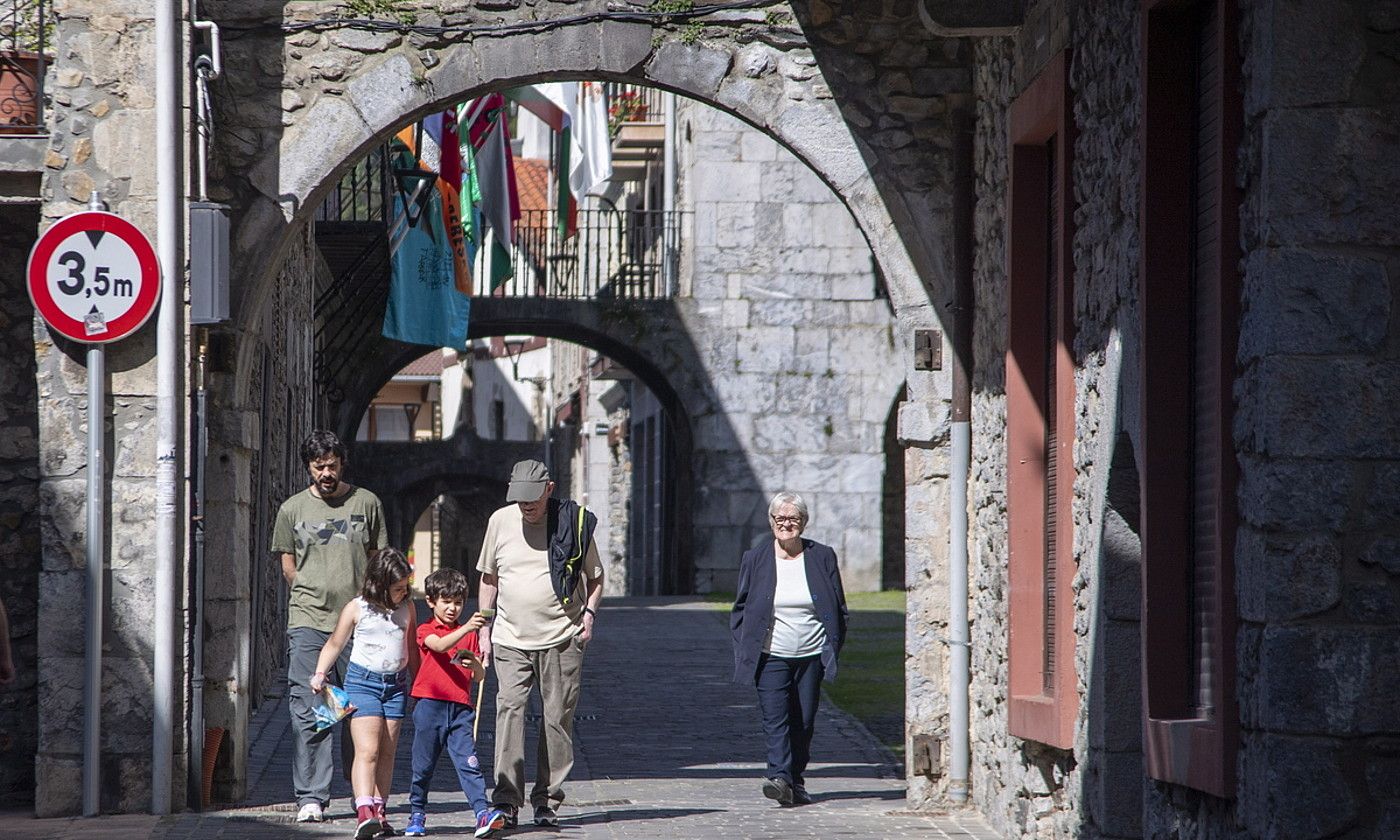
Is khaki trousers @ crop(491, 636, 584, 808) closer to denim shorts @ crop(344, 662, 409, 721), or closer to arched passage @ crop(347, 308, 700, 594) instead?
denim shorts @ crop(344, 662, 409, 721)

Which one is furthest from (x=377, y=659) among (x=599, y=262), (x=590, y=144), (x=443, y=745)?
(x=599, y=262)

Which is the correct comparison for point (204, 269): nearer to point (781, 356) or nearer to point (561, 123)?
point (561, 123)

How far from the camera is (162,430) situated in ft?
Result: 26.1

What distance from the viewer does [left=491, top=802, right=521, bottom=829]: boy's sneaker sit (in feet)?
25.6

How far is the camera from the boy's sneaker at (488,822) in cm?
755

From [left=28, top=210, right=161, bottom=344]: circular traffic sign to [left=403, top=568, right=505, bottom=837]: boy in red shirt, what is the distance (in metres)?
1.65

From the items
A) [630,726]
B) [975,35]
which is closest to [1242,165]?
[975,35]

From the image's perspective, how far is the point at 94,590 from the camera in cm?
782

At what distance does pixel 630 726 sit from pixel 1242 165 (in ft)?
24.3

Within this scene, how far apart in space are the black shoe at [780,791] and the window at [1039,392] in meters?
1.48

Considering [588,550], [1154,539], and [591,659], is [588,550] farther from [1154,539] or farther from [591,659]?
[591,659]

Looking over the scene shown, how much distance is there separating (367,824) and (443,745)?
1.84 ft

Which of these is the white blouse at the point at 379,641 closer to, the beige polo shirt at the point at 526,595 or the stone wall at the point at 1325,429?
the beige polo shirt at the point at 526,595

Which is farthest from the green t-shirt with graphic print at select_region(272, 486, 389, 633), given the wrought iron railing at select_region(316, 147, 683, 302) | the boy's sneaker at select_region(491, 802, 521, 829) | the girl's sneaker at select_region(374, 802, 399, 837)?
the wrought iron railing at select_region(316, 147, 683, 302)
